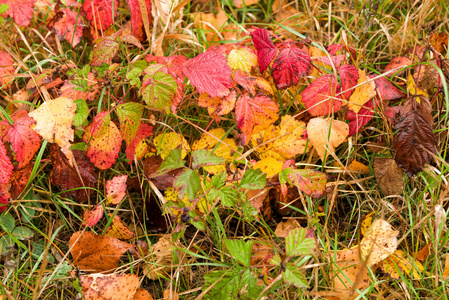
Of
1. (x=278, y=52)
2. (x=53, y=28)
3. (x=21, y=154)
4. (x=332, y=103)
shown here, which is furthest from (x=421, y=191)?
(x=53, y=28)

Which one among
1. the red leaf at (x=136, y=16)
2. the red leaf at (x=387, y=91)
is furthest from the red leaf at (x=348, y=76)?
the red leaf at (x=136, y=16)

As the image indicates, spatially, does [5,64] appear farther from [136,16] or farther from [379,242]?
Answer: [379,242]

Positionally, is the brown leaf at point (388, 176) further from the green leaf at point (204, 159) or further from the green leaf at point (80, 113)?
the green leaf at point (80, 113)

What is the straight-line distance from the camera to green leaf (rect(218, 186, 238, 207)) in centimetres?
115

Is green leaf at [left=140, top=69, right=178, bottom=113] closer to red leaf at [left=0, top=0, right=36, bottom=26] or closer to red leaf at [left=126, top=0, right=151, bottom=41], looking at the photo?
red leaf at [left=126, top=0, right=151, bottom=41]

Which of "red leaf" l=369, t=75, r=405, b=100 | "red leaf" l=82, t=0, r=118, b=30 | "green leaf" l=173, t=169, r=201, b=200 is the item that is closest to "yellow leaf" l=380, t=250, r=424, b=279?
"red leaf" l=369, t=75, r=405, b=100

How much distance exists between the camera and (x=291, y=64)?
4.28ft

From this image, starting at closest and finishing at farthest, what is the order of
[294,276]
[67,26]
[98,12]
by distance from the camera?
[294,276]
[98,12]
[67,26]

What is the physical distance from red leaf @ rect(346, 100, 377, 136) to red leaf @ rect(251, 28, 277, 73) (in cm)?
39

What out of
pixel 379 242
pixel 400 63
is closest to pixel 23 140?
pixel 379 242

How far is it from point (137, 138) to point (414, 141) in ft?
3.40

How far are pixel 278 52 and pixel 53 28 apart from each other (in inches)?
40.7

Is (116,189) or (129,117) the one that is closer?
(129,117)

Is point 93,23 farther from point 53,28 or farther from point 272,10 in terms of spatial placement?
point 272,10
